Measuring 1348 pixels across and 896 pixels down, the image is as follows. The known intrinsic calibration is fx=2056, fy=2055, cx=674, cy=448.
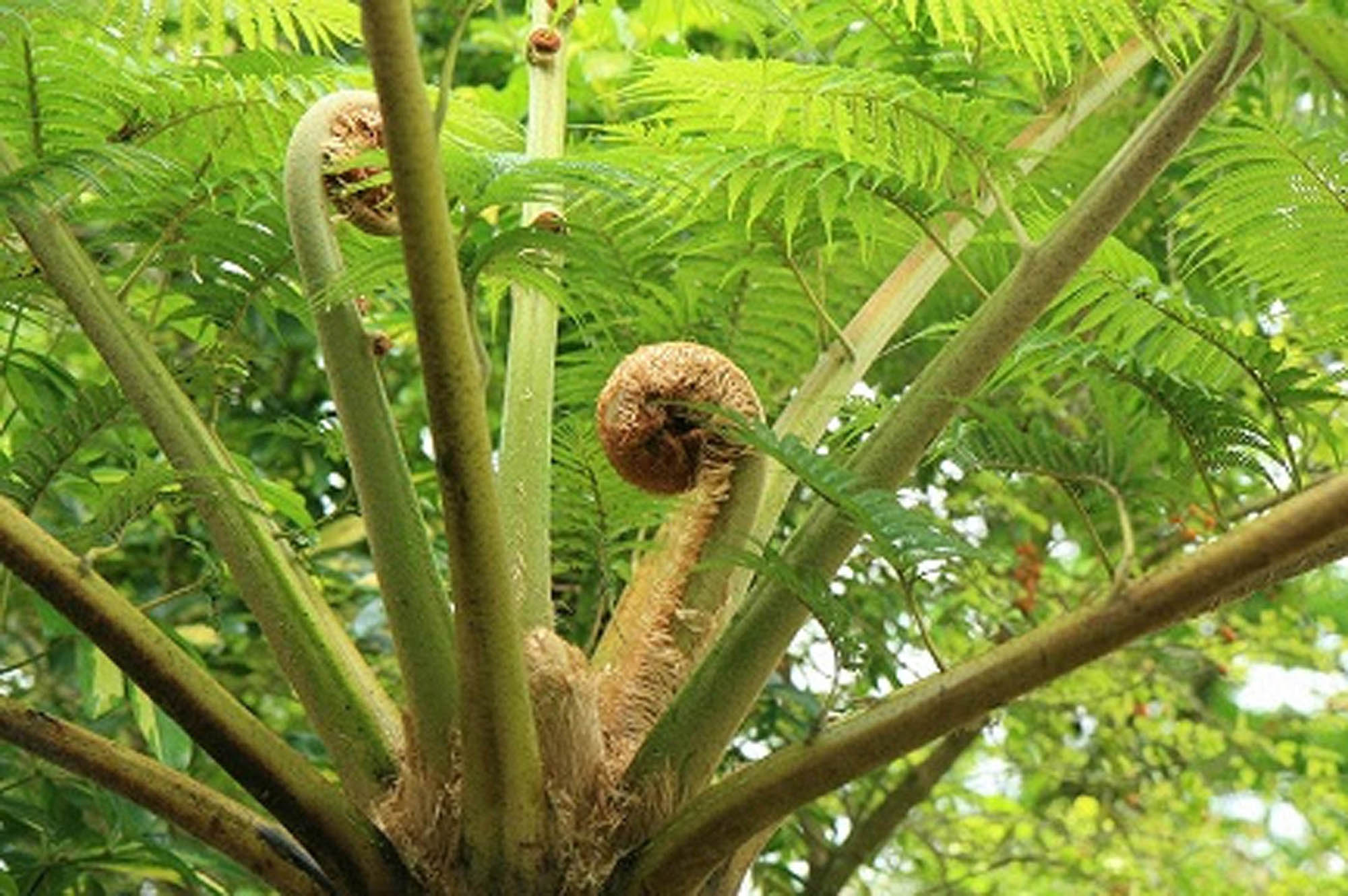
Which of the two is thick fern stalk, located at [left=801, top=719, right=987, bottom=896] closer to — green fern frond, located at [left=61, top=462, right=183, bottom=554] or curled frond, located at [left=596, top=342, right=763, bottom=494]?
curled frond, located at [left=596, top=342, right=763, bottom=494]

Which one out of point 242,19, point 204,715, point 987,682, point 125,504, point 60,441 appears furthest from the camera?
point 242,19

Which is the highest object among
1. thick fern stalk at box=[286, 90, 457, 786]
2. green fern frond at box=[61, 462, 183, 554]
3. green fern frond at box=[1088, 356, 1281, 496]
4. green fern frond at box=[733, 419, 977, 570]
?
green fern frond at box=[1088, 356, 1281, 496]

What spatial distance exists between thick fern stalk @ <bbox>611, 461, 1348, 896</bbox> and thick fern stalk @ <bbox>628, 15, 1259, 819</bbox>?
0.16ft

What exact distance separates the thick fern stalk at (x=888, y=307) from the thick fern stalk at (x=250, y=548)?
29cm

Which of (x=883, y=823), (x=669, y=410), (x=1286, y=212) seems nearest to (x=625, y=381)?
(x=669, y=410)

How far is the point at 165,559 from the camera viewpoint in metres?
2.48

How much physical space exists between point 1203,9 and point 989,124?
0.51 ft

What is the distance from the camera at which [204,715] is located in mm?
1133

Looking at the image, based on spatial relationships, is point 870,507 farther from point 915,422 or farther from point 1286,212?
point 1286,212

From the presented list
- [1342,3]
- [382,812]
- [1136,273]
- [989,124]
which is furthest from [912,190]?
[382,812]

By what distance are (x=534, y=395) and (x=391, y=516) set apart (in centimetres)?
23

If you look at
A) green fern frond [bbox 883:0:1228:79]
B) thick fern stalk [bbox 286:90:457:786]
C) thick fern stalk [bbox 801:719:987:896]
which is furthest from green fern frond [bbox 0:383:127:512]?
thick fern stalk [bbox 801:719:987:896]

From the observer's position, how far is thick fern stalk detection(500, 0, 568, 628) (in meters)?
1.34

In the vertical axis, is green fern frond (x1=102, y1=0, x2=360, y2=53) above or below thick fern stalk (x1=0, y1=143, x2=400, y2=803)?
above
